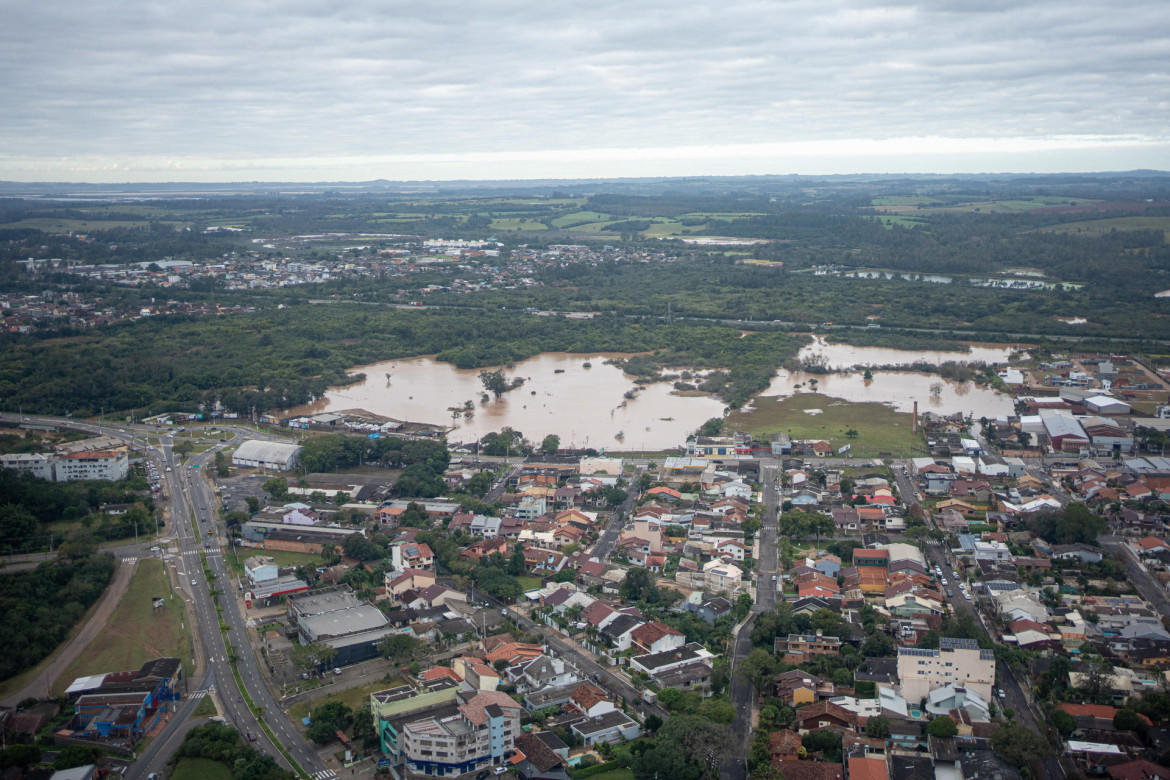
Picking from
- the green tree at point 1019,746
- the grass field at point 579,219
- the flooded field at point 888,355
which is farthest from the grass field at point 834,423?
the grass field at point 579,219

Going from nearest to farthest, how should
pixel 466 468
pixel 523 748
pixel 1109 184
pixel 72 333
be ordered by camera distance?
pixel 523 748, pixel 466 468, pixel 72 333, pixel 1109 184

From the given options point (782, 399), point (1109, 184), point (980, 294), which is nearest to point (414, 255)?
point (980, 294)

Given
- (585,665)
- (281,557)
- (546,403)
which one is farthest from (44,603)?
(546,403)

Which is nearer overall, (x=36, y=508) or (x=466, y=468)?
(x=36, y=508)

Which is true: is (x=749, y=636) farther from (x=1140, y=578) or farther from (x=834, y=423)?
(x=834, y=423)

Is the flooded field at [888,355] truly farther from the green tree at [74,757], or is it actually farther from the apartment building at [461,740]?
the green tree at [74,757]

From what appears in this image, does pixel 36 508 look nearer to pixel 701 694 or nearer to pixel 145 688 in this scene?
pixel 145 688

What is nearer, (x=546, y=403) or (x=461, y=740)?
(x=461, y=740)

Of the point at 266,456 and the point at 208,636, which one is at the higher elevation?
the point at 266,456
